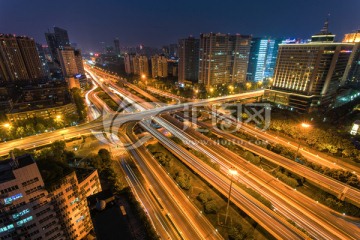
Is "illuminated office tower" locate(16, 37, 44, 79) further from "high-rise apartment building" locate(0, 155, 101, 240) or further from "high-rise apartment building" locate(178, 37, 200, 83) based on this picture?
"high-rise apartment building" locate(0, 155, 101, 240)

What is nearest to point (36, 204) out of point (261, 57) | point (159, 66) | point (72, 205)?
point (72, 205)

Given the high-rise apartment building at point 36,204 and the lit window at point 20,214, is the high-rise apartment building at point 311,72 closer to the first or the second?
the high-rise apartment building at point 36,204

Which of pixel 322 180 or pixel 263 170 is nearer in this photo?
pixel 322 180

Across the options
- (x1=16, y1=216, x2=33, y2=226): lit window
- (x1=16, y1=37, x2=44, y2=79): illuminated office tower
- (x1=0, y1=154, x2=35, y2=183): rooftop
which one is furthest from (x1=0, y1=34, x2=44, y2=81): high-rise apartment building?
(x1=16, y1=216, x2=33, y2=226): lit window

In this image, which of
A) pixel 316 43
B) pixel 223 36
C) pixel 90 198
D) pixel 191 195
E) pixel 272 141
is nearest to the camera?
pixel 90 198

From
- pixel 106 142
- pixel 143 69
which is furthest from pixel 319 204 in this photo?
pixel 143 69

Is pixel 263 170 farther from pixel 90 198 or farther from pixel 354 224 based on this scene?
pixel 90 198

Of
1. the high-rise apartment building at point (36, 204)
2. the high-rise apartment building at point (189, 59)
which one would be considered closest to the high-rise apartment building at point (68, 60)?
the high-rise apartment building at point (189, 59)
